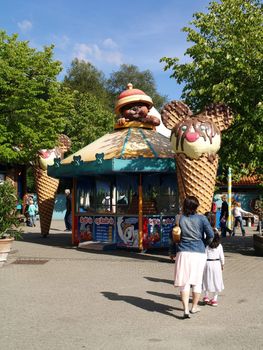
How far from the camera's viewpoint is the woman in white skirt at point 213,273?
7.72 meters

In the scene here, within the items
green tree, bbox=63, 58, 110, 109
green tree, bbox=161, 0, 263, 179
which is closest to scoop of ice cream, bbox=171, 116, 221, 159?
green tree, bbox=161, 0, 263, 179

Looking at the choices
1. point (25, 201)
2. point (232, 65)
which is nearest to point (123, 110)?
point (232, 65)

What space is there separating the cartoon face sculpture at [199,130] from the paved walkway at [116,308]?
114 inches

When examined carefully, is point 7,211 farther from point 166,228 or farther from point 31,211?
point 31,211

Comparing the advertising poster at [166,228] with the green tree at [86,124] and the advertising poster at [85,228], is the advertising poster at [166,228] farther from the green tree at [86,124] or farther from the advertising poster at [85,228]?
the green tree at [86,124]

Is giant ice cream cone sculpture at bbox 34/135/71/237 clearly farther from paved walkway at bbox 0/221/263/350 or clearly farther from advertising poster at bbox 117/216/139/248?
paved walkway at bbox 0/221/263/350

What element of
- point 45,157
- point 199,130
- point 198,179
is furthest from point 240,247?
point 45,157

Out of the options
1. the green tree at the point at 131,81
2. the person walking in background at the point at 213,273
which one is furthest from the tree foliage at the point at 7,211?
the green tree at the point at 131,81

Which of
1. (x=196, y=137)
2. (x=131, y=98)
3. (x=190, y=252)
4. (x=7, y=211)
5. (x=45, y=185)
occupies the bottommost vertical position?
(x=190, y=252)

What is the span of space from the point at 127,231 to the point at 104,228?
3.24 feet

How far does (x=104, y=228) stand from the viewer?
15.5 metres

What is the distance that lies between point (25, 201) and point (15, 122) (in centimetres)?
1001

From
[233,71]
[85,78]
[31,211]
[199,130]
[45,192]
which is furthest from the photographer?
[85,78]

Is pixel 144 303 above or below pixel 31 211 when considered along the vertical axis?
below
